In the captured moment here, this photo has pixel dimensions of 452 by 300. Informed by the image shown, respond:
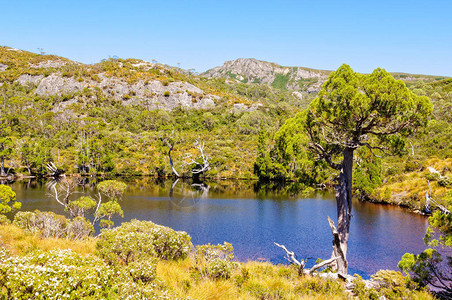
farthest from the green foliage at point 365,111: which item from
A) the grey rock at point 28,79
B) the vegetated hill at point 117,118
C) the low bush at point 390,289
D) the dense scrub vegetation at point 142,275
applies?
the grey rock at point 28,79

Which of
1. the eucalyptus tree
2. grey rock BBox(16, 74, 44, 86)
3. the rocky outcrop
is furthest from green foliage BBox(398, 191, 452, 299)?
grey rock BBox(16, 74, 44, 86)

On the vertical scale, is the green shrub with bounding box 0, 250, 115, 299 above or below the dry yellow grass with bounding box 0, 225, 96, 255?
above

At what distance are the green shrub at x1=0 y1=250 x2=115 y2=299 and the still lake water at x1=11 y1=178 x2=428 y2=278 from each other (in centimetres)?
1689

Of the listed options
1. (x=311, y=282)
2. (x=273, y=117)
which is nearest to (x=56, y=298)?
A: (x=311, y=282)

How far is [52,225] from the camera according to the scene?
49.2ft

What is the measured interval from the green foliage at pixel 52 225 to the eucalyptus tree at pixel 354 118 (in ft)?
45.2

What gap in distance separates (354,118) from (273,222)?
19.1 meters

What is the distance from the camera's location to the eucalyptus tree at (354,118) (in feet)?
45.5

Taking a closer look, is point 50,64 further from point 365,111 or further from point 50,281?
point 50,281

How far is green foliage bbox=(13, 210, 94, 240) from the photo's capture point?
14.7m

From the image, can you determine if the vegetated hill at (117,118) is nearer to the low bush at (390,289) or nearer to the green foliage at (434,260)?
the green foliage at (434,260)

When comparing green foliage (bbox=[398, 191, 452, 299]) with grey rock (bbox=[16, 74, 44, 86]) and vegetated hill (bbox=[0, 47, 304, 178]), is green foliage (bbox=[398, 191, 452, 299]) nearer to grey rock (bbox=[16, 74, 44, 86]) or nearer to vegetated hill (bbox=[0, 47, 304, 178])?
vegetated hill (bbox=[0, 47, 304, 178])

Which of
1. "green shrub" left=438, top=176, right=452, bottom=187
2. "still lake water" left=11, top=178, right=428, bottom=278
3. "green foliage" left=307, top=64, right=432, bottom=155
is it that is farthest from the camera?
"green shrub" left=438, top=176, right=452, bottom=187

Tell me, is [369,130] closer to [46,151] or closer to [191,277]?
[191,277]
